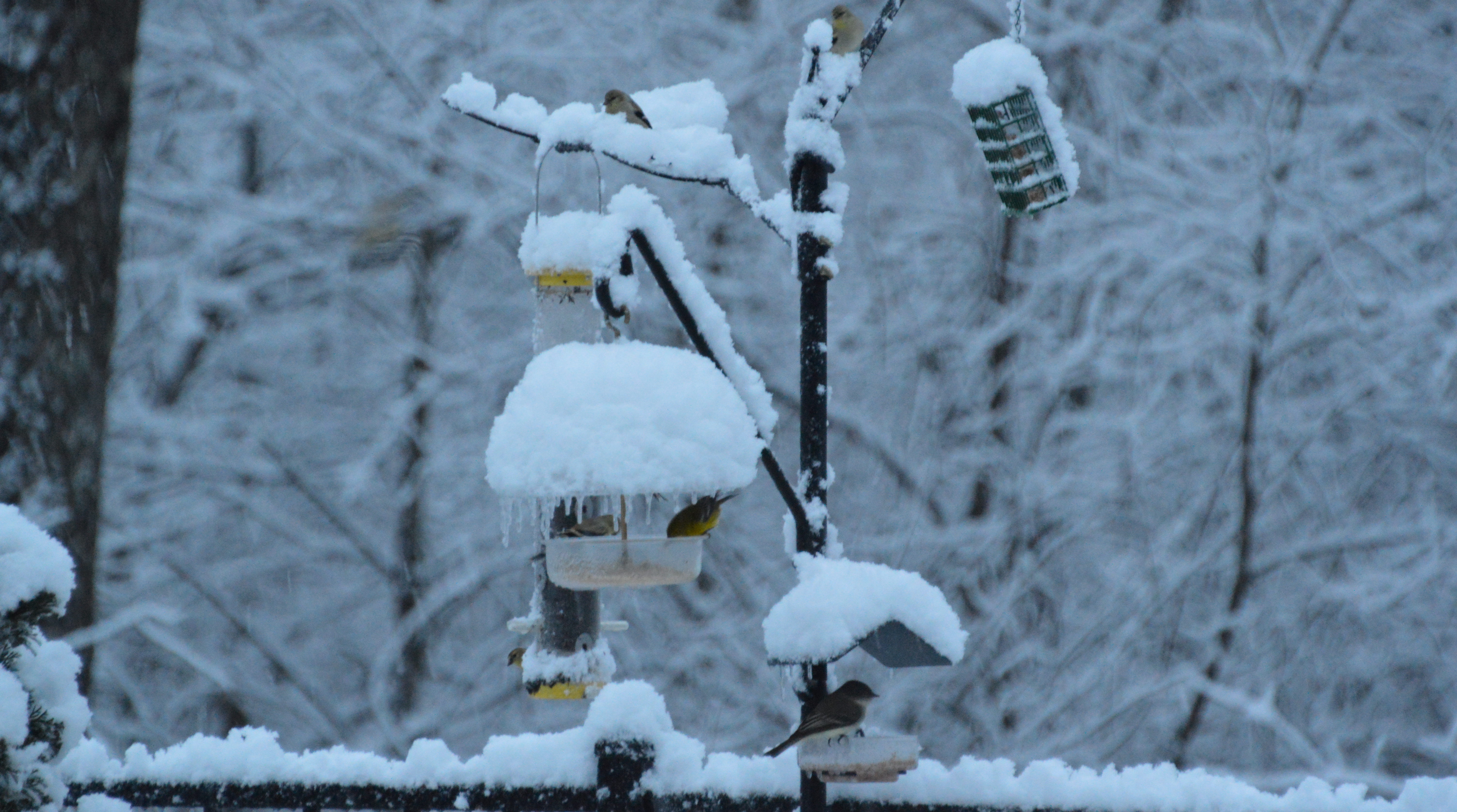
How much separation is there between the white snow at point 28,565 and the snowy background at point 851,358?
4.37 m

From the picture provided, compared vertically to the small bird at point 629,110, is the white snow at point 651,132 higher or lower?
lower

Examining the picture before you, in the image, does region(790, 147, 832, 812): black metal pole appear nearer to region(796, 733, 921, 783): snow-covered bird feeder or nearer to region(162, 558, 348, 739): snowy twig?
region(796, 733, 921, 783): snow-covered bird feeder

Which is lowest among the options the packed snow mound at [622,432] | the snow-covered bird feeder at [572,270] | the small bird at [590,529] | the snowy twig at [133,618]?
the snowy twig at [133,618]

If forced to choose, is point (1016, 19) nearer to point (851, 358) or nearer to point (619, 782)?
point (619, 782)

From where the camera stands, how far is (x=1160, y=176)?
6.94 m

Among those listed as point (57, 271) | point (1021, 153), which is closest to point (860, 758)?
point (1021, 153)

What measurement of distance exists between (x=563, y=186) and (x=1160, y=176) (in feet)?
12.4

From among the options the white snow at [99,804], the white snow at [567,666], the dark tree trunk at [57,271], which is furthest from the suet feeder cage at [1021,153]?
the dark tree trunk at [57,271]

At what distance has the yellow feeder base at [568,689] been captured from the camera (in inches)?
108

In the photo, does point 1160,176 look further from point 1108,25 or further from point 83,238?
point 83,238

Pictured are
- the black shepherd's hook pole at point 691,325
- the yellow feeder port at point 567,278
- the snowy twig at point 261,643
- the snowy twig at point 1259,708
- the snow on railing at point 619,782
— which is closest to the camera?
the black shepherd's hook pole at point 691,325

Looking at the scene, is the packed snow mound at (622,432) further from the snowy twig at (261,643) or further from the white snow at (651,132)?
the snowy twig at (261,643)

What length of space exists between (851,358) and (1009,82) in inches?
178

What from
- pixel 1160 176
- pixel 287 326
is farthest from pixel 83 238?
pixel 1160 176
